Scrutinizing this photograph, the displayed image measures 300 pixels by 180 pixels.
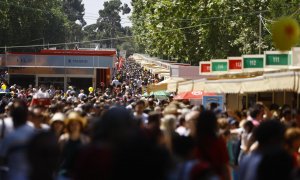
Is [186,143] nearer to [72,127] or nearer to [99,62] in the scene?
[72,127]

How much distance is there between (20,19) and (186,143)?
10196 centimetres

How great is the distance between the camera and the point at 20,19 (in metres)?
109

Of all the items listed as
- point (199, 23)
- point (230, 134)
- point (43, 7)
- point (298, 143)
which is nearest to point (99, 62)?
point (199, 23)

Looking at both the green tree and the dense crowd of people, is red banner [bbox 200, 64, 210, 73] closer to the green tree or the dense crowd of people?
the dense crowd of people

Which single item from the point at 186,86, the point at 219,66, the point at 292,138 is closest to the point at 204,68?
the point at 219,66

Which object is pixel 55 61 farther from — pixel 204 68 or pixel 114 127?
pixel 114 127

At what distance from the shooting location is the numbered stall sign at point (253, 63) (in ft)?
88.4

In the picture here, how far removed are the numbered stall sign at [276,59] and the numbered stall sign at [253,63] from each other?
2.13 m

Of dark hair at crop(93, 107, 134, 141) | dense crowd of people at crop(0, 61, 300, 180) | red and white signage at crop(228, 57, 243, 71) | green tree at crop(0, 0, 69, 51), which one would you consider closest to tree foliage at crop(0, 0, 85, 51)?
green tree at crop(0, 0, 69, 51)

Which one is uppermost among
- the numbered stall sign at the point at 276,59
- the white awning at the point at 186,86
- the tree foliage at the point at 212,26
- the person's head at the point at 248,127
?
the tree foliage at the point at 212,26

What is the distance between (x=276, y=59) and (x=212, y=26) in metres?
28.5

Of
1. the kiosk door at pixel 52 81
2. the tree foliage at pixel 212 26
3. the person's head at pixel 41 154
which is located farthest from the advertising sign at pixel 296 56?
the kiosk door at pixel 52 81

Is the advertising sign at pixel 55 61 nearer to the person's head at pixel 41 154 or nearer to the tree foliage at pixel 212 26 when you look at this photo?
the tree foliage at pixel 212 26

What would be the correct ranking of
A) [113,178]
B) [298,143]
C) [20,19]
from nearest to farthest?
[113,178] → [298,143] → [20,19]
